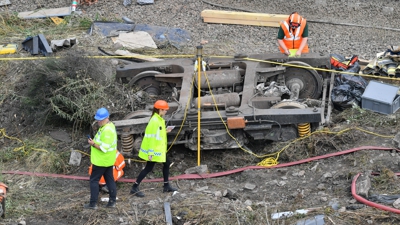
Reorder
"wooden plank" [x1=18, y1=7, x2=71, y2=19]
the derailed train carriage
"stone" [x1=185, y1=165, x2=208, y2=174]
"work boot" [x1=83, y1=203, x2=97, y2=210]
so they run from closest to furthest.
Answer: "work boot" [x1=83, y1=203, x2=97, y2=210], "stone" [x1=185, y1=165, x2=208, y2=174], the derailed train carriage, "wooden plank" [x1=18, y1=7, x2=71, y2=19]

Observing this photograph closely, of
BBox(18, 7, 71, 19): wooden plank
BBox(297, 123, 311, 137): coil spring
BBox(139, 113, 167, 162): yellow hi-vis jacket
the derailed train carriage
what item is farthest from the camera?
BBox(18, 7, 71, 19): wooden plank

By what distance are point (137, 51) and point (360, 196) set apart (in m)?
7.20

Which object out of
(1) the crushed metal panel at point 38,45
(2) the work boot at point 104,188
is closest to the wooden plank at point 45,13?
(1) the crushed metal panel at point 38,45

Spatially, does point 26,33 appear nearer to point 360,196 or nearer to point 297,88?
point 297,88

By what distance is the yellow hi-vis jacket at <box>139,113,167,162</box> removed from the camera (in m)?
8.45

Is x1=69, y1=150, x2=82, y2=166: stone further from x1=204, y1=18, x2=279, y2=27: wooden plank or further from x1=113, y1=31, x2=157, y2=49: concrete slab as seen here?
x1=204, y1=18, x2=279, y2=27: wooden plank

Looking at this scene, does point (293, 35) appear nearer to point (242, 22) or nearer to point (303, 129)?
point (303, 129)

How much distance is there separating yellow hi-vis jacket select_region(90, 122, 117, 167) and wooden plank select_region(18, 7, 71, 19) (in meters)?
8.43

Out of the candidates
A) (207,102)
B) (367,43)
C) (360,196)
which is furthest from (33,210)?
(367,43)

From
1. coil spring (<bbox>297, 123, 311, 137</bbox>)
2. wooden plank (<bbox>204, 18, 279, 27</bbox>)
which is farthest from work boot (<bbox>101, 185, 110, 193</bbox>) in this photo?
wooden plank (<bbox>204, 18, 279, 27</bbox>)

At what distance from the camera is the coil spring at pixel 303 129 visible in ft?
32.2

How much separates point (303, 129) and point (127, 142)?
2702 mm

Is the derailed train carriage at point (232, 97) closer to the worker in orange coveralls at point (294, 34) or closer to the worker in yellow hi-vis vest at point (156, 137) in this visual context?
the worker in orange coveralls at point (294, 34)

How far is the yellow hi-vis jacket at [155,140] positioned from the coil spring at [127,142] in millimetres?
1140
